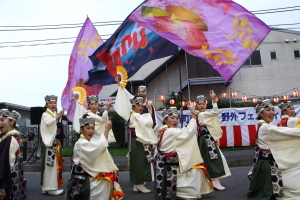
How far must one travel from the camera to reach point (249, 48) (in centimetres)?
616

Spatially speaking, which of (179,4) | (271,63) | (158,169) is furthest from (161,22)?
(271,63)

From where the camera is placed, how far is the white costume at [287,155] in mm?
4496

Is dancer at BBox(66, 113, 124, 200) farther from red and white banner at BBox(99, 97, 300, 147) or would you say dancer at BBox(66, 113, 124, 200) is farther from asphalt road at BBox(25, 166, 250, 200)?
red and white banner at BBox(99, 97, 300, 147)

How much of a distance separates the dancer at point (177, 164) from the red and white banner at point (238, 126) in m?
8.49

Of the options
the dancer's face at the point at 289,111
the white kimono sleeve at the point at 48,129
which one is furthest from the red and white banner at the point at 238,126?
the white kimono sleeve at the point at 48,129

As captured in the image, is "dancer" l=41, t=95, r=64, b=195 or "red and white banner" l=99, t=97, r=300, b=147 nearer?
"dancer" l=41, t=95, r=64, b=195

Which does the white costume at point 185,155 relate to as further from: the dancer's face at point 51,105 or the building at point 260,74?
the building at point 260,74

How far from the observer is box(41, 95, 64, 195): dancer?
5.96 meters

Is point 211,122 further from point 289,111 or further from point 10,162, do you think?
point 10,162

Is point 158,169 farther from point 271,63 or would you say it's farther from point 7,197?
point 271,63

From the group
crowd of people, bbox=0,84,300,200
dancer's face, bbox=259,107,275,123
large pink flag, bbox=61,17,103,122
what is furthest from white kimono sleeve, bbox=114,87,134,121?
large pink flag, bbox=61,17,103,122

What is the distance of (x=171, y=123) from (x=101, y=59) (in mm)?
4070

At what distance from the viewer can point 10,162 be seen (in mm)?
4359

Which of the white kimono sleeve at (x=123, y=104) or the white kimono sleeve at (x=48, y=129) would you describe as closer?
the white kimono sleeve at (x=48, y=129)
